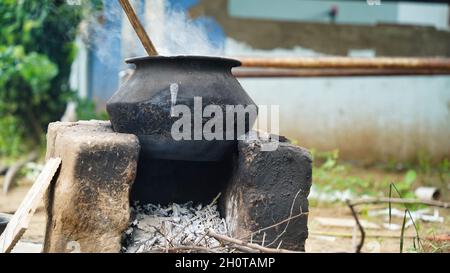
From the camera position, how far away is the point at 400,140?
8.42 metres

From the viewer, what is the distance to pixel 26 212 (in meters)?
2.76

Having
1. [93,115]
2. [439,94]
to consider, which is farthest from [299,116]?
[93,115]

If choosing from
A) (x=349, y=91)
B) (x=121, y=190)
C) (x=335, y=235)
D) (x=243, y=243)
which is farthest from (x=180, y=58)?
(x=349, y=91)

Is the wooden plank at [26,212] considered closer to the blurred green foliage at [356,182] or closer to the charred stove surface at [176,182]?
the charred stove surface at [176,182]

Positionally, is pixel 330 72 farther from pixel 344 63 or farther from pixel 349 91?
pixel 349 91

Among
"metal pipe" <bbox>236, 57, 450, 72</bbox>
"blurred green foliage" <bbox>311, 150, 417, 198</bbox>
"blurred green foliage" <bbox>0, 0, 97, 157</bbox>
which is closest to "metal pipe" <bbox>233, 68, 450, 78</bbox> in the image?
"metal pipe" <bbox>236, 57, 450, 72</bbox>

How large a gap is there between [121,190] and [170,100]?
56cm

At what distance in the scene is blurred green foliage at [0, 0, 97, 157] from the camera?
22.7 ft

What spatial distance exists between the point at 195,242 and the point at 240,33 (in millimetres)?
5559

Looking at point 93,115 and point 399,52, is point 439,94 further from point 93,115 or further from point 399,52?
point 93,115

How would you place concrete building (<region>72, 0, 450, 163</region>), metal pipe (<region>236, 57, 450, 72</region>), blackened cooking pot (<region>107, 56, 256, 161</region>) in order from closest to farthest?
blackened cooking pot (<region>107, 56, 256, 161</region>)
metal pipe (<region>236, 57, 450, 72</region>)
concrete building (<region>72, 0, 450, 163</region>)

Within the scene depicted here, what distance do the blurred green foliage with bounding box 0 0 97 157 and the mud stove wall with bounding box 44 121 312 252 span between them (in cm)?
353

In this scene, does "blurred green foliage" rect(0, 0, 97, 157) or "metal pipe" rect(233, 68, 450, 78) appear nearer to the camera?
"metal pipe" rect(233, 68, 450, 78)

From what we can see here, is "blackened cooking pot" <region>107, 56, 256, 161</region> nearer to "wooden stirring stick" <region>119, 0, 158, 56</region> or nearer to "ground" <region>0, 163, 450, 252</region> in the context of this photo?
"wooden stirring stick" <region>119, 0, 158, 56</region>
